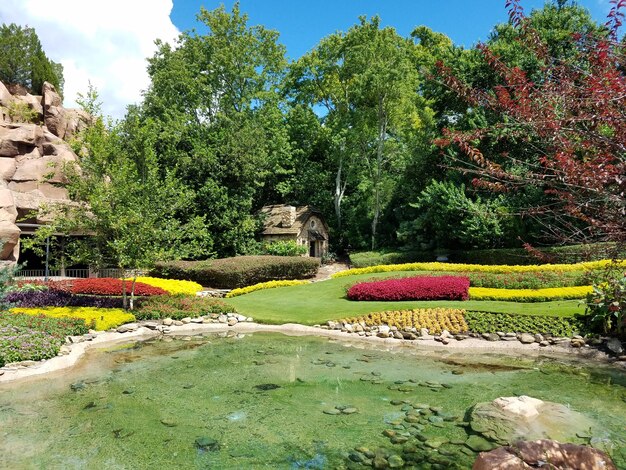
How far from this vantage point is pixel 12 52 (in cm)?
4125

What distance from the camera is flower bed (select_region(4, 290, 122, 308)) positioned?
51.9ft

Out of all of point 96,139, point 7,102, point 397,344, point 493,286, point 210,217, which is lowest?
point 397,344

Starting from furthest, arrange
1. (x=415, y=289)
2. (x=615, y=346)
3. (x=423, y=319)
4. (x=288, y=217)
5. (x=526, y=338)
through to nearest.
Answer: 1. (x=288, y=217)
2. (x=415, y=289)
3. (x=423, y=319)
4. (x=526, y=338)
5. (x=615, y=346)

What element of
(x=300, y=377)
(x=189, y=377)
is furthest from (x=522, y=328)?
(x=189, y=377)

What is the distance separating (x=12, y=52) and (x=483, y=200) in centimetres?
4379

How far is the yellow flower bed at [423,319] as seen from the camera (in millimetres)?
13837

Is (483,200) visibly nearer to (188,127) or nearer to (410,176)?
(410,176)

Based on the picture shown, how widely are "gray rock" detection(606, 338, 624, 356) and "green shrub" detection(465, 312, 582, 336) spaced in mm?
938

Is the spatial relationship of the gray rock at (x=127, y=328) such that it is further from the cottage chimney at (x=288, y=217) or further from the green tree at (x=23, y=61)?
the green tree at (x=23, y=61)

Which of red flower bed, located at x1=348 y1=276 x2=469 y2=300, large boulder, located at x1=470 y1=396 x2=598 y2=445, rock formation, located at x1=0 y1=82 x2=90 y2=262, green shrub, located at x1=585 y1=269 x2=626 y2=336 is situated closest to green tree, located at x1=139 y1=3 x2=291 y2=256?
rock formation, located at x1=0 y1=82 x2=90 y2=262

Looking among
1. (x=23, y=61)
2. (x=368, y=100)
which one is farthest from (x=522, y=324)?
(x=23, y=61)

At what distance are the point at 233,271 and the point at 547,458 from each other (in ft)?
65.9

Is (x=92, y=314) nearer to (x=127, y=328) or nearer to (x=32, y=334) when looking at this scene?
(x=127, y=328)

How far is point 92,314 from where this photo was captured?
1489 cm
